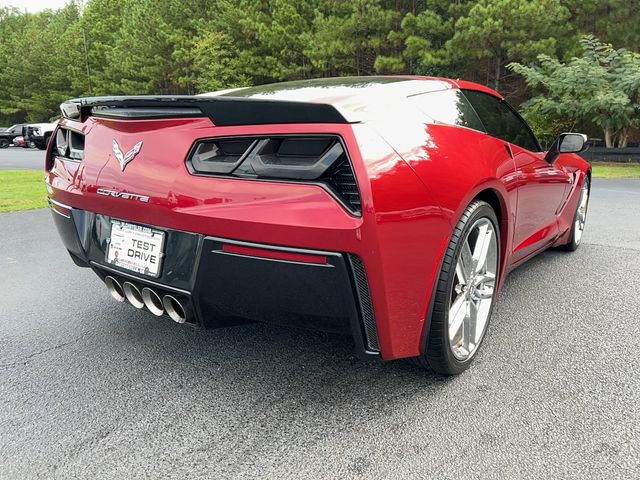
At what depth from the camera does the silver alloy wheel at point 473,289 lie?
215 centimetres

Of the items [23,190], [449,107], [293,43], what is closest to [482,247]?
[449,107]

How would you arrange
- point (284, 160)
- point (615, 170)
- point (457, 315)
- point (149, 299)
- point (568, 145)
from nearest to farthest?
point (284, 160) → point (149, 299) → point (457, 315) → point (568, 145) → point (615, 170)

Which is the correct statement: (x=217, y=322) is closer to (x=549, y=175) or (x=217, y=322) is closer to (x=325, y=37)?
(x=549, y=175)

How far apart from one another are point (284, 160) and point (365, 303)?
566mm

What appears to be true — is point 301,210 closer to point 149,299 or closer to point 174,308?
point 174,308

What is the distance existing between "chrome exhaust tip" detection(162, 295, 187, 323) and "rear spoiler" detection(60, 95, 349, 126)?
27.6 inches

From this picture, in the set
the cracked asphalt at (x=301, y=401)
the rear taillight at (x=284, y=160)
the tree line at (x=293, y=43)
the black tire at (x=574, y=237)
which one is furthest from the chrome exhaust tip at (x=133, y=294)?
the tree line at (x=293, y=43)

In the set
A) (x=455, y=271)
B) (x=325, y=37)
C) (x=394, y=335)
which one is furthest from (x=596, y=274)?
(x=325, y=37)

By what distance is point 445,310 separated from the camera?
1.94 metres

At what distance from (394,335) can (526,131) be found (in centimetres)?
214

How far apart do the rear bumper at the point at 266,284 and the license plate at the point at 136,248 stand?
1.5 inches

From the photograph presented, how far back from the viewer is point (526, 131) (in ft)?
10.8

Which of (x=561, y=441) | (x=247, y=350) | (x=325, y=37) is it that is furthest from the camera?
(x=325, y=37)

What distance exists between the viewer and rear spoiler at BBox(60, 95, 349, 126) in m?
1.69
